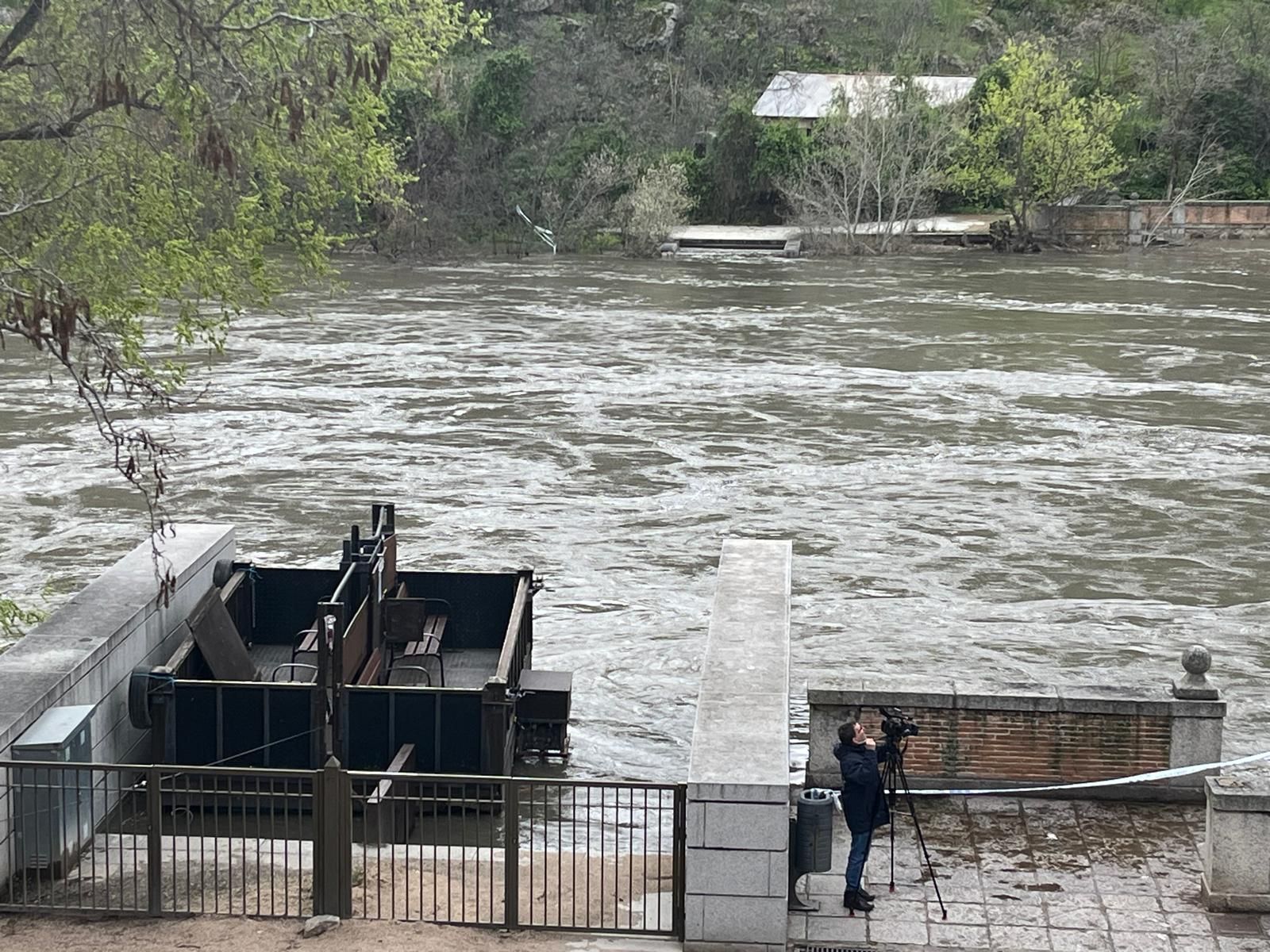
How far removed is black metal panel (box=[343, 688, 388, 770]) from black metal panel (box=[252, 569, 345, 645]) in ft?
9.52

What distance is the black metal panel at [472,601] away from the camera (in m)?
18.6

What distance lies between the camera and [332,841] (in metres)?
10.3

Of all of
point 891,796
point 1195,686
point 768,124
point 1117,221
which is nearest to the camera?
point 891,796

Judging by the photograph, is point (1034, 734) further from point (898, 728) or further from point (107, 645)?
point (107, 645)

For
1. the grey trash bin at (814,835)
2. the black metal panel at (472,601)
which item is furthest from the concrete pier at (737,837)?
the black metal panel at (472,601)

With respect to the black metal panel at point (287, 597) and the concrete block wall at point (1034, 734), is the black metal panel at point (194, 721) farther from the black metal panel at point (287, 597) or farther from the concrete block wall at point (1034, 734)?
the concrete block wall at point (1034, 734)

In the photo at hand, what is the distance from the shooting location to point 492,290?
59062mm

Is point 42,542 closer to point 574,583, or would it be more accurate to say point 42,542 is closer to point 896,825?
point 574,583

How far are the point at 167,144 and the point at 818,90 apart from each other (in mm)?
68844

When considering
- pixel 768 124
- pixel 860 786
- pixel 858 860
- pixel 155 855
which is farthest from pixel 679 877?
pixel 768 124

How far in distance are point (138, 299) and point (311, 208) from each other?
273 centimetres

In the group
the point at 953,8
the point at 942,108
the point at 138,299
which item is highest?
the point at 953,8

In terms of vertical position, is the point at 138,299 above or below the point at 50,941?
above

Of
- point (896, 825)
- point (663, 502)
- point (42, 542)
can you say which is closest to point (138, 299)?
point (896, 825)
